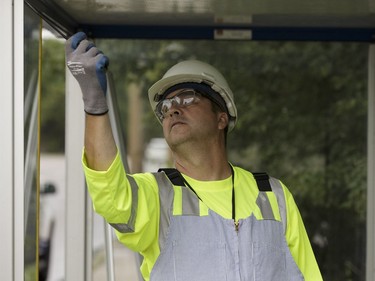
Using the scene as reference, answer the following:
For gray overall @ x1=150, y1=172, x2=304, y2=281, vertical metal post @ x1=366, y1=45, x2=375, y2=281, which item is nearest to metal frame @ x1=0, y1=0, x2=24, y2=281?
gray overall @ x1=150, y1=172, x2=304, y2=281

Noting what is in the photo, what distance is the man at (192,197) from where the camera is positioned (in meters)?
2.72

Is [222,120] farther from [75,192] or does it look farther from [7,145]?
[75,192]

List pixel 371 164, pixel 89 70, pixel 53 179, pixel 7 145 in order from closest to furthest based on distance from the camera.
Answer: pixel 89 70, pixel 7 145, pixel 371 164, pixel 53 179

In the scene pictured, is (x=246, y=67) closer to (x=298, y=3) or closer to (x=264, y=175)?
(x=298, y=3)

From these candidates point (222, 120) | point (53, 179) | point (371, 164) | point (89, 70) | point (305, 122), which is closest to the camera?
point (89, 70)

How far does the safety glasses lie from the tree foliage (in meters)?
2.26

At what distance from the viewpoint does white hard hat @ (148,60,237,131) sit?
3.38 metres

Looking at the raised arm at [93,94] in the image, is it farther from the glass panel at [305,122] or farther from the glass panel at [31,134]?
the glass panel at [305,122]

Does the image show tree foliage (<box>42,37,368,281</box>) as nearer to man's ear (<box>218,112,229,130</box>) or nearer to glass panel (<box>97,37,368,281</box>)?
glass panel (<box>97,37,368,281</box>)

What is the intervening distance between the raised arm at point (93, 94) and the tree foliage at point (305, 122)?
116 inches

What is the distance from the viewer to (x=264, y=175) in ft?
11.2

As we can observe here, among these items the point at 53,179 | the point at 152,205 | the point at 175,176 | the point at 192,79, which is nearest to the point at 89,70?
the point at 152,205

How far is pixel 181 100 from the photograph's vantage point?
3361mm

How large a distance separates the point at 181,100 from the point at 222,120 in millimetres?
248
